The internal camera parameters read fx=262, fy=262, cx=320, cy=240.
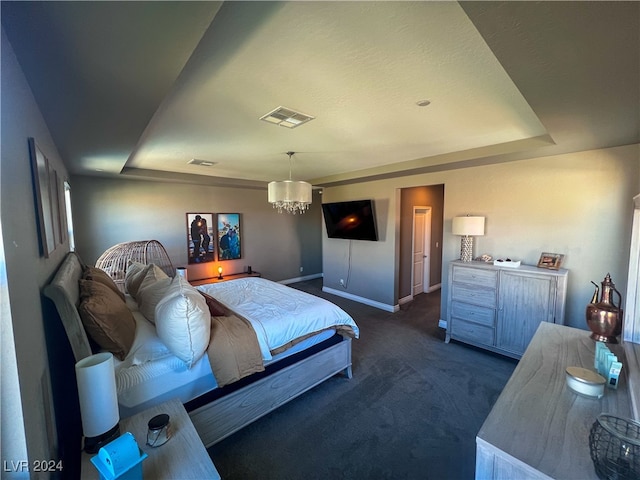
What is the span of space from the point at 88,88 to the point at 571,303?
15.4ft

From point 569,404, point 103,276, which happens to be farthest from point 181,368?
point 569,404

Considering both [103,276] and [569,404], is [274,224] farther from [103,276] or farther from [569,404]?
[569,404]

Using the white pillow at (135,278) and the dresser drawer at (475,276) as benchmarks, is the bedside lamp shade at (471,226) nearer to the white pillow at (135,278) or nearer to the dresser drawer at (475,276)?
the dresser drawer at (475,276)

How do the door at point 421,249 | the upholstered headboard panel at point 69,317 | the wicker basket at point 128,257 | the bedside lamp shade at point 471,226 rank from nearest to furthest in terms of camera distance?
1. the upholstered headboard panel at point 69,317
2. the bedside lamp shade at point 471,226
3. the wicker basket at point 128,257
4. the door at point 421,249

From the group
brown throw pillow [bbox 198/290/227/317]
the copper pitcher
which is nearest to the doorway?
the copper pitcher

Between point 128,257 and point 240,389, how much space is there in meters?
3.32

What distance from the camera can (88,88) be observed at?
1394mm

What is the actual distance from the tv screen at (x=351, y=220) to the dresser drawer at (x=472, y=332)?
202cm

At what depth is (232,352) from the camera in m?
1.99

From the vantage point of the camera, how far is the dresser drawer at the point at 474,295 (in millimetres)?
3241

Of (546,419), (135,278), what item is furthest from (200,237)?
(546,419)

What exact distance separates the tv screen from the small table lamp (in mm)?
1567

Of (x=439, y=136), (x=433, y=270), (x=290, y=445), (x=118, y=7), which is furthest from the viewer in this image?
(x=433, y=270)

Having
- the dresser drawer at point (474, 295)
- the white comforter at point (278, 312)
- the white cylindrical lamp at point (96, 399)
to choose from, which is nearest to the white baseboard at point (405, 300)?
the dresser drawer at point (474, 295)
